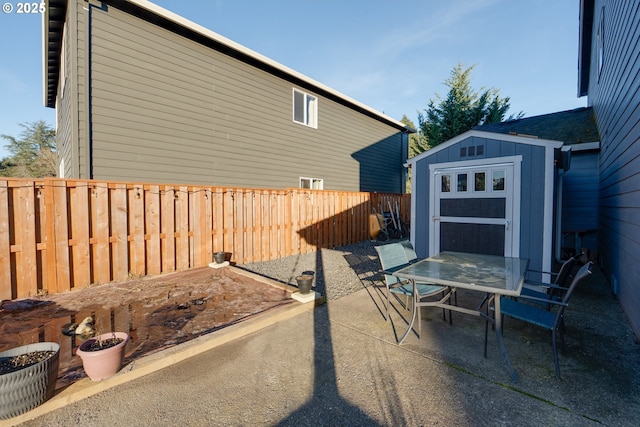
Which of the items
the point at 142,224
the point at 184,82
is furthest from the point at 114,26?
the point at 142,224

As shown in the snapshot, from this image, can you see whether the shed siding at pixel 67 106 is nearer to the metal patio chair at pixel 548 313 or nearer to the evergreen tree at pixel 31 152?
the metal patio chair at pixel 548 313

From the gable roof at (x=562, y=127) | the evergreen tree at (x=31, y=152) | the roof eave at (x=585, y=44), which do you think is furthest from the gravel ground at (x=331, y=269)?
the evergreen tree at (x=31, y=152)

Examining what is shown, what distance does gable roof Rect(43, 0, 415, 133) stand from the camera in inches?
232

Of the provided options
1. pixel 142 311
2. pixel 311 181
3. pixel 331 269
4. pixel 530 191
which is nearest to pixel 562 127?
pixel 530 191

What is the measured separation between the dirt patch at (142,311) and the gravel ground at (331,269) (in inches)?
29.3

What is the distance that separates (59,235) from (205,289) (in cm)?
222

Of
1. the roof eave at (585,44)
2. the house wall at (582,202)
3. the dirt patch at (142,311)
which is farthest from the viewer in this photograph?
the roof eave at (585,44)

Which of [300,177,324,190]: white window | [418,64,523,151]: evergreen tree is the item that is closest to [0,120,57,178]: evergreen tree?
[300,177,324,190]: white window

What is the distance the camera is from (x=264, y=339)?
2916 millimetres

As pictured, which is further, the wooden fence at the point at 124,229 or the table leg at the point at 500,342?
the wooden fence at the point at 124,229

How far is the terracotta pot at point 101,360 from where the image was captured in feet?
6.58

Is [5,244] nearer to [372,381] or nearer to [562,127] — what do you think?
[372,381]

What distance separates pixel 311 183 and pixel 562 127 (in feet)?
26.8

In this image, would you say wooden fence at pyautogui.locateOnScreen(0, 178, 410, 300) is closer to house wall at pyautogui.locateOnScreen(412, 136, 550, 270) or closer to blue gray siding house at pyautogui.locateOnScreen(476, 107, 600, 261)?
house wall at pyautogui.locateOnScreen(412, 136, 550, 270)
